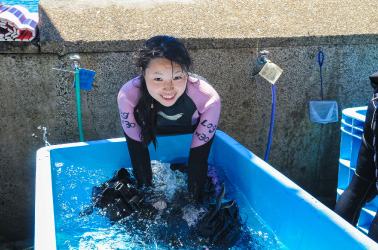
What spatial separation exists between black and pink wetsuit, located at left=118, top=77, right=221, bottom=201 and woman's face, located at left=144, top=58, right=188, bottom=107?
0.54 feet

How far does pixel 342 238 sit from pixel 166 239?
87 cm

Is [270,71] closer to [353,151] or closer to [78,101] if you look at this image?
[353,151]

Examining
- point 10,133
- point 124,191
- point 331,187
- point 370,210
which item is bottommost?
point 331,187

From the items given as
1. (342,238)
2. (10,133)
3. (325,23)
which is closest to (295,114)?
(325,23)

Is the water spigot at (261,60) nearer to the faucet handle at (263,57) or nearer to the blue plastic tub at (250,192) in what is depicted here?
the faucet handle at (263,57)

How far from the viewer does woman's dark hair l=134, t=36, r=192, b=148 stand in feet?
6.49

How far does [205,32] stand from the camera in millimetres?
2713

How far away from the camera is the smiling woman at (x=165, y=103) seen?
2.00 meters

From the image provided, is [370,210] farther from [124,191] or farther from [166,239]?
[124,191]

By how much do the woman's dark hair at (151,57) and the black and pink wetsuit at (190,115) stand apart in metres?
0.04

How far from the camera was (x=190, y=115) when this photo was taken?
238 cm

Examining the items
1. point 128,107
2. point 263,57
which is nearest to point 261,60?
point 263,57

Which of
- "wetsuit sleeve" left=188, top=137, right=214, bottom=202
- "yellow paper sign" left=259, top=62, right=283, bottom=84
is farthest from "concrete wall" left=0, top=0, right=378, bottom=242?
"wetsuit sleeve" left=188, top=137, right=214, bottom=202

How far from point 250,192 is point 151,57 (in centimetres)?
101
